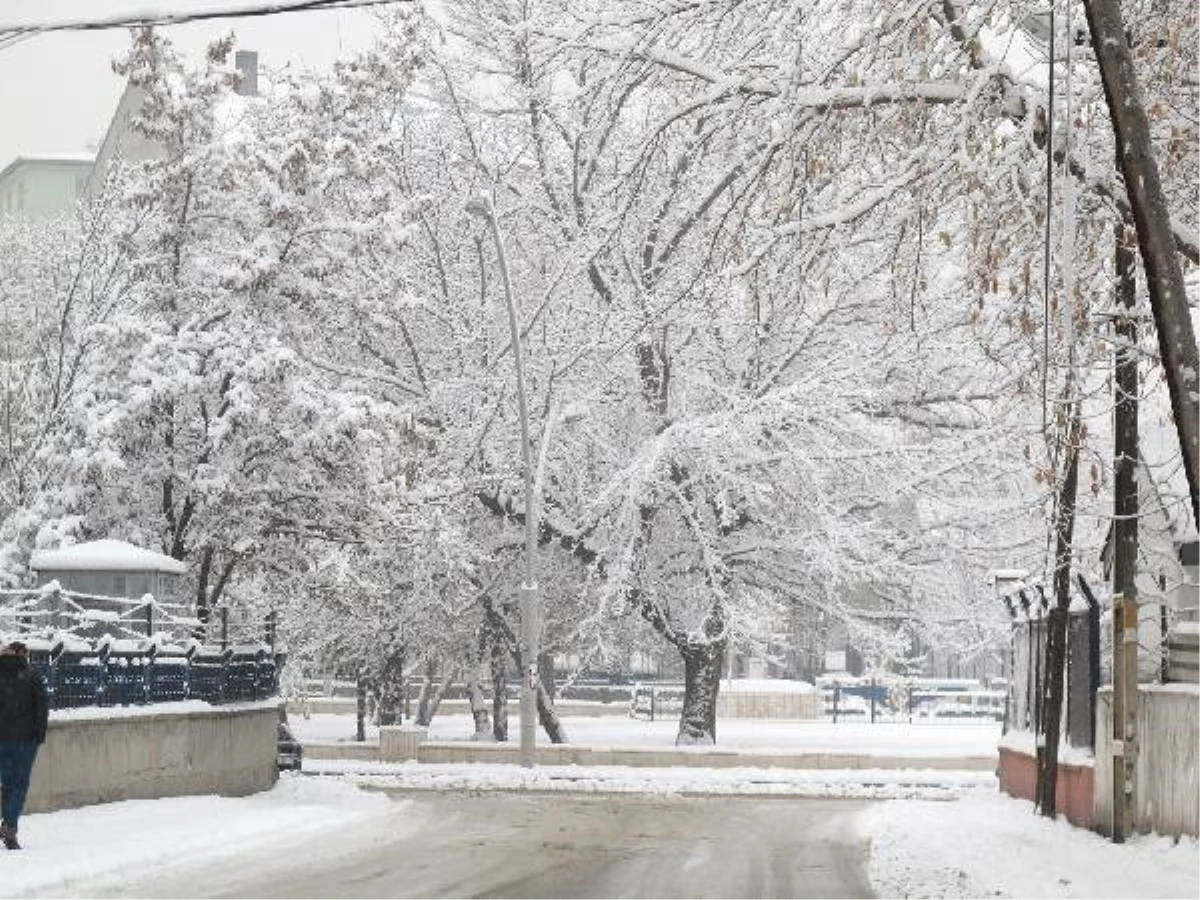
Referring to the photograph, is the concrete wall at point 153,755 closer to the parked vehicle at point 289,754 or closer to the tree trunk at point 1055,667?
the parked vehicle at point 289,754

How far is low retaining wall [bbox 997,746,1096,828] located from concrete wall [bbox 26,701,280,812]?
33.3ft

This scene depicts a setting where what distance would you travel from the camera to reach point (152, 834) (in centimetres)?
2012

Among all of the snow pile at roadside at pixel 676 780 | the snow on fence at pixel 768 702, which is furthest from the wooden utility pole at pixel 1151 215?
the snow on fence at pixel 768 702

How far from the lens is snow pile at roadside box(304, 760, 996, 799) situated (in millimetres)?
34031

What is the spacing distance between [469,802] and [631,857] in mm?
10248

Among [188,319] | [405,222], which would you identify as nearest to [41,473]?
[188,319]

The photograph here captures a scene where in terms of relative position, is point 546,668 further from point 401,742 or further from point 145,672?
point 145,672

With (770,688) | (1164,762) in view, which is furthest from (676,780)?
(770,688)

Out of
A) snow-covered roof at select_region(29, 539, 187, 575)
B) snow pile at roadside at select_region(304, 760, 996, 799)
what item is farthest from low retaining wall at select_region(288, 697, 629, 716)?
snow-covered roof at select_region(29, 539, 187, 575)

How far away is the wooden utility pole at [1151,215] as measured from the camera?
12055 mm

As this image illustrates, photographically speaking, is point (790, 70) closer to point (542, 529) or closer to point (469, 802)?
point (469, 802)

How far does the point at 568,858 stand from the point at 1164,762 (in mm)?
5439

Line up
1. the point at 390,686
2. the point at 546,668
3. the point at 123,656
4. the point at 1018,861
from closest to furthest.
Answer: the point at 1018,861 < the point at 123,656 < the point at 390,686 < the point at 546,668

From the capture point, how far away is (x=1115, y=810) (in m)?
19.7
